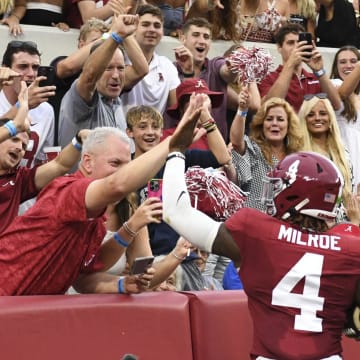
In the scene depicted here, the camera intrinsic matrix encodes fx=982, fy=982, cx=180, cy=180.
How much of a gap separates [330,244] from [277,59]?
21.2 feet

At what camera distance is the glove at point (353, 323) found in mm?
4238

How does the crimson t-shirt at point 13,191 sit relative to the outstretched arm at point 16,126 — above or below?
below

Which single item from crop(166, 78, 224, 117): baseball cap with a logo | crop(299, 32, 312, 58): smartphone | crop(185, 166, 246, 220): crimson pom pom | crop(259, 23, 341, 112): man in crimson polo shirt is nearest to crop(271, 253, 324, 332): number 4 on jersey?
crop(185, 166, 246, 220): crimson pom pom

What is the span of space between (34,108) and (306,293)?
12.7 feet

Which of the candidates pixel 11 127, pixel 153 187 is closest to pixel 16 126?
pixel 11 127

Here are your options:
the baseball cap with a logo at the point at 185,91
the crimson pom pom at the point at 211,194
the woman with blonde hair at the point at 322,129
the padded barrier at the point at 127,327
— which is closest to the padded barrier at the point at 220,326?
the padded barrier at the point at 127,327

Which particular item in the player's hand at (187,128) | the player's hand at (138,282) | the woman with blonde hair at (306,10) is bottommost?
the player's hand at (138,282)

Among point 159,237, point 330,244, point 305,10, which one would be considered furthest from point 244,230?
point 305,10

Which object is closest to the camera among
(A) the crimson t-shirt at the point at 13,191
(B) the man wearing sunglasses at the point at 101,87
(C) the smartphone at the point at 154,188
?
(A) the crimson t-shirt at the point at 13,191

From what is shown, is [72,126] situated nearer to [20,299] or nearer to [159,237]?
[159,237]

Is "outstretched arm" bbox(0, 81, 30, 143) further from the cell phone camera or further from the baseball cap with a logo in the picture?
the baseball cap with a logo

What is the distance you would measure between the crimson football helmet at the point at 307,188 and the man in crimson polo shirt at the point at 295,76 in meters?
4.65

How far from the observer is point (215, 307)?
16.3 ft

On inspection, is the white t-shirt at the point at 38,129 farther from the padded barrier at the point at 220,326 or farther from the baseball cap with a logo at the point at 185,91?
the padded barrier at the point at 220,326
